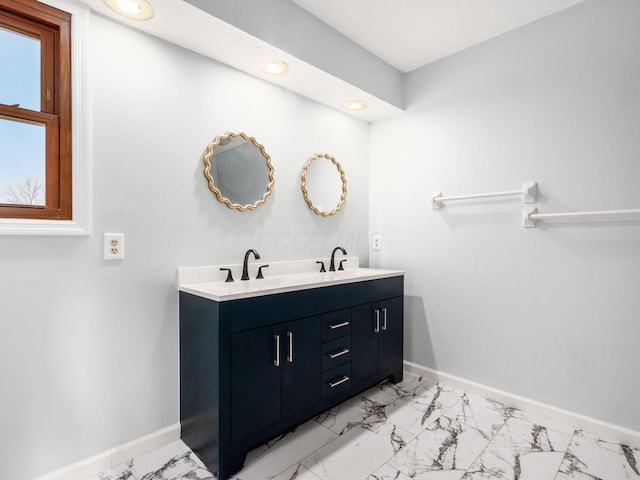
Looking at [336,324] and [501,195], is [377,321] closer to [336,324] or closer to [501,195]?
[336,324]

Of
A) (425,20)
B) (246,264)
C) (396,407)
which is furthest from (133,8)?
(396,407)

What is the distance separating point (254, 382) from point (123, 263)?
0.83 metres

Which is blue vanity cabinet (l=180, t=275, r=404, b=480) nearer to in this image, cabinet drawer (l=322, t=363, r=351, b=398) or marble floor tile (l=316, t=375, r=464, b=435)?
cabinet drawer (l=322, t=363, r=351, b=398)

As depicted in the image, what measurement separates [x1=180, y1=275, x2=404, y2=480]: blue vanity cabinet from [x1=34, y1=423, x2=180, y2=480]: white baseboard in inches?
3.2

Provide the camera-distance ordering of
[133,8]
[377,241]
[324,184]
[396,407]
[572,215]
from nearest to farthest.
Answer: [133,8] < [572,215] < [396,407] < [324,184] < [377,241]

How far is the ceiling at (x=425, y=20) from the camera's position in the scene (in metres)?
1.89

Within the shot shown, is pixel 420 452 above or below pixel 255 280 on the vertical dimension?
below

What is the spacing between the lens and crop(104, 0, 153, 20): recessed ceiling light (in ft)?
4.76

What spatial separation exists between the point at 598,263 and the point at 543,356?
2.05 ft

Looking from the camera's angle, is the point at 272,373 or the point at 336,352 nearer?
the point at 272,373

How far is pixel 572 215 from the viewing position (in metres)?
1.84

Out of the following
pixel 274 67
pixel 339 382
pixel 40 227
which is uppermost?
pixel 274 67

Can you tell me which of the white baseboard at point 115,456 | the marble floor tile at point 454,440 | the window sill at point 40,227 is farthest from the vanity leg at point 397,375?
the window sill at point 40,227

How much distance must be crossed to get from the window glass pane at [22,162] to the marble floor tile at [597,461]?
2.56 m
